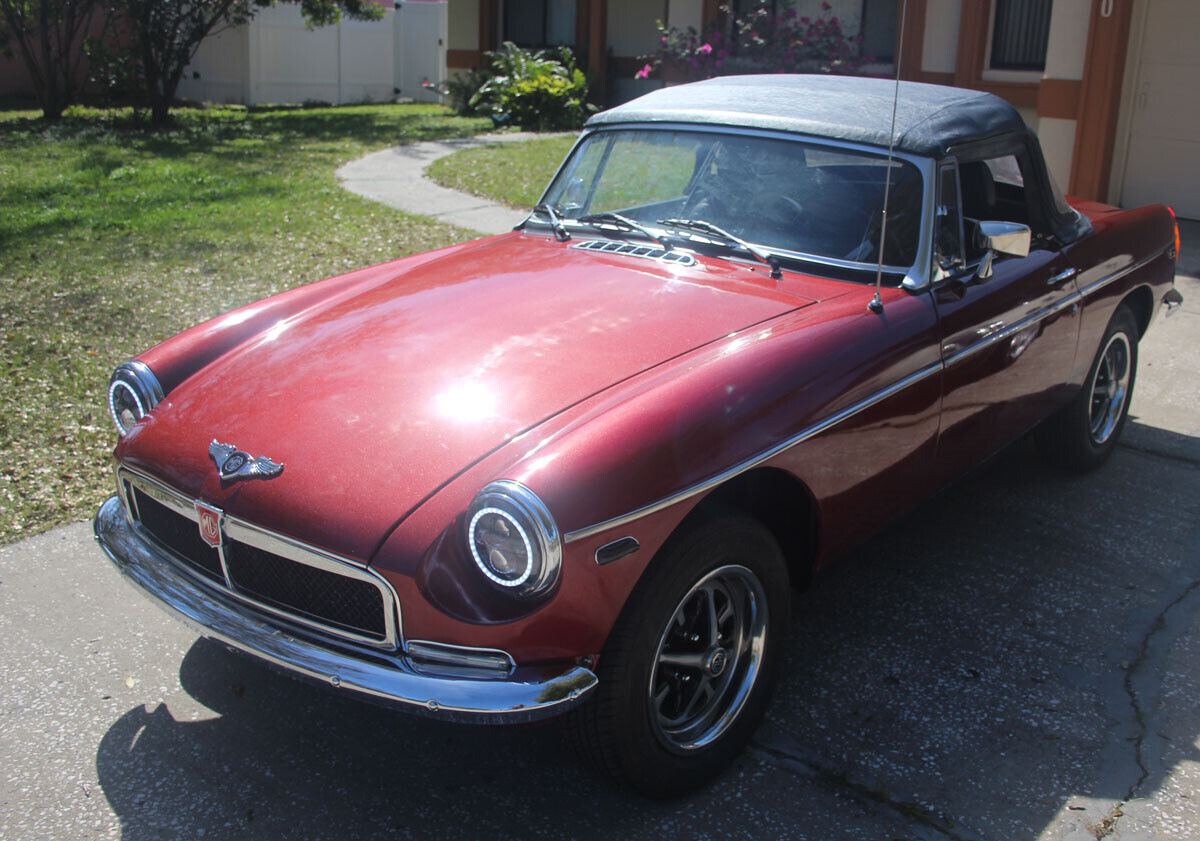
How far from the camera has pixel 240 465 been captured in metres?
2.77

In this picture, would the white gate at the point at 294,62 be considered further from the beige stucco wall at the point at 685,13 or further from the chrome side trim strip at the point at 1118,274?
the chrome side trim strip at the point at 1118,274

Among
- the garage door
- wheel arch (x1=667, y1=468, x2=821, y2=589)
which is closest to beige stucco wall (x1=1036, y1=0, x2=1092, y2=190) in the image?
the garage door

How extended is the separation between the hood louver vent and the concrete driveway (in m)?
1.28

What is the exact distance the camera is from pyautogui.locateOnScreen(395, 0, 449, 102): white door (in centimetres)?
2283

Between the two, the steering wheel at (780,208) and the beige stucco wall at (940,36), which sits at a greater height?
the beige stucco wall at (940,36)

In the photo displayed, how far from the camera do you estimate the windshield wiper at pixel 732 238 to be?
360cm

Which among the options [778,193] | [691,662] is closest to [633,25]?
[778,193]

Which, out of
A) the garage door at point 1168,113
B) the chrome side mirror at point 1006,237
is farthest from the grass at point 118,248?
the garage door at point 1168,113

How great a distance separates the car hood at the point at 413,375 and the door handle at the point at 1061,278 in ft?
4.40

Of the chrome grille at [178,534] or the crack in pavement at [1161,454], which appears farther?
the crack in pavement at [1161,454]

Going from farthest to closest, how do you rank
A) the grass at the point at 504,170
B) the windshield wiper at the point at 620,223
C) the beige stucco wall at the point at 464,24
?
the beige stucco wall at the point at 464,24, the grass at the point at 504,170, the windshield wiper at the point at 620,223

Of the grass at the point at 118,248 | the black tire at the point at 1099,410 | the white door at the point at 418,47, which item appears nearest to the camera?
the black tire at the point at 1099,410

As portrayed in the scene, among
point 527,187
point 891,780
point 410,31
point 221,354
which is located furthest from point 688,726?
point 410,31

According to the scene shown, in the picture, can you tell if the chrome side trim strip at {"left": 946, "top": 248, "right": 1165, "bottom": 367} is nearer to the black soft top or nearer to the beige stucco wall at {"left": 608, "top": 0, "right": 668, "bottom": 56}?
the black soft top
